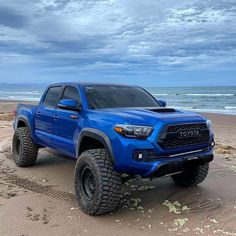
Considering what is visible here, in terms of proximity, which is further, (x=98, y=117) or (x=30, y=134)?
(x=30, y=134)

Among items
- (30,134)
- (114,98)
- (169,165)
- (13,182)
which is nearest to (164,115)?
(169,165)

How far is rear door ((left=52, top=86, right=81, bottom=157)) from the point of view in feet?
20.1

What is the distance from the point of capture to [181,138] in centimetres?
522

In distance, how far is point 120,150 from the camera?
197 inches

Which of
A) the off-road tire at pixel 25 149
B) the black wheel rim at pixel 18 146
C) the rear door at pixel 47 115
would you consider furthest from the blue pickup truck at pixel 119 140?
the black wheel rim at pixel 18 146

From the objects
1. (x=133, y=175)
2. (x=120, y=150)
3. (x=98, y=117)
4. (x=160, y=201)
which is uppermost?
(x=98, y=117)

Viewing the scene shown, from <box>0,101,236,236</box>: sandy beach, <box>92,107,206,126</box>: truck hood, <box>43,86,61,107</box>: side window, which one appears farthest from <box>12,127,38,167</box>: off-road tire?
<box>92,107,206,126</box>: truck hood

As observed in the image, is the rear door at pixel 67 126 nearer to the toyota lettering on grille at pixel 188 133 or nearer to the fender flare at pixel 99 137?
the fender flare at pixel 99 137

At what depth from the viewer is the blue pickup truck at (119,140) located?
4977mm

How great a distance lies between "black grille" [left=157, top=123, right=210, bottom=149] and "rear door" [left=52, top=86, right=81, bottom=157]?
150cm

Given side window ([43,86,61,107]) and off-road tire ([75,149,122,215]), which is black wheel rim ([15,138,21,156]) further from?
off-road tire ([75,149,122,215])

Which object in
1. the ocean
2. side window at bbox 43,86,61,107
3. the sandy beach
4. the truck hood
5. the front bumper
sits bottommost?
the ocean

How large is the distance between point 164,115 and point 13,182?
3129 millimetres

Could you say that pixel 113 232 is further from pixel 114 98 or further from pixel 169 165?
pixel 114 98
